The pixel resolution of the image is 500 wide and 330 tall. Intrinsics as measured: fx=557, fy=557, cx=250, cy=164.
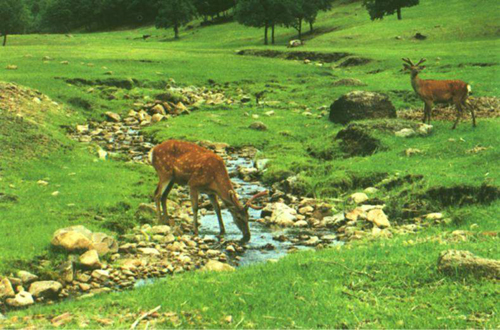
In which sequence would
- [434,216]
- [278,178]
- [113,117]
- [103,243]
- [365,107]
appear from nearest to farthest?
[103,243] < [434,216] < [278,178] < [365,107] < [113,117]

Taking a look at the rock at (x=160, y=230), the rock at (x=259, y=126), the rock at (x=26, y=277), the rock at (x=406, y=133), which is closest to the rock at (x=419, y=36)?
the rock at (x=259, y=126)

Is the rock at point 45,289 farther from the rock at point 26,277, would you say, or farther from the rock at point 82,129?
the rock at point 82,129

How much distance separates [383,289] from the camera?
8242 millimetres

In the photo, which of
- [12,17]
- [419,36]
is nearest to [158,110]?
[419,36]

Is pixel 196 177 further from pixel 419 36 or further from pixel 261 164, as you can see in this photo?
pixel 419 36

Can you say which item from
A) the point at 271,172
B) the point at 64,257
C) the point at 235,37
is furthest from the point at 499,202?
the point at 235,37

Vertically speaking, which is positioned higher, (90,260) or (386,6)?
(386,6)

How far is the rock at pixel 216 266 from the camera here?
33.0ft

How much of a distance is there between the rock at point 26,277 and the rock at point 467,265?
6.72m

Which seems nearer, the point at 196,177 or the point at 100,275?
the point at 100,275

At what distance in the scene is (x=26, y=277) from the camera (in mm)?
9547

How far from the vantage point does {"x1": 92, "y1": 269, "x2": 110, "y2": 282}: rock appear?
33.0ft

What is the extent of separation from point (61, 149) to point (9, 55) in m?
24.5

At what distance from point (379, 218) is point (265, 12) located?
184 feet
